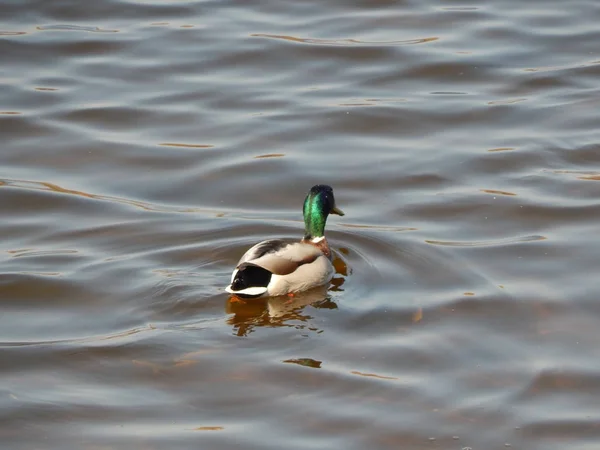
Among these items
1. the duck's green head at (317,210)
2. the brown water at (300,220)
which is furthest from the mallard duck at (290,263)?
the brown water at (300,220)

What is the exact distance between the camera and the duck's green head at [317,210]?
30.8ft

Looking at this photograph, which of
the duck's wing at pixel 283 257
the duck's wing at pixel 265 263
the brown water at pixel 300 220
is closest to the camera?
the brown water at pixel 300 220

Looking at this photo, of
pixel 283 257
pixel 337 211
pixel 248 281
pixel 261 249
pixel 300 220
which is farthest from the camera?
pixel 300 220

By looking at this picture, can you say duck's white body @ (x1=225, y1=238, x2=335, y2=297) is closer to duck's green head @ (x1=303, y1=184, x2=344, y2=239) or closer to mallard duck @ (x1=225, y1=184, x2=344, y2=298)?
mallard duck @ (x1=225, y1=184, x2=344, y2=298)

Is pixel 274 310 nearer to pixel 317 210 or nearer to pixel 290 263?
pixel 290 263

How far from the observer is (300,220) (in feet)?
33.0

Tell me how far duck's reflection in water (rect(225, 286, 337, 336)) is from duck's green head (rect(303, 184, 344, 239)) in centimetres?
68

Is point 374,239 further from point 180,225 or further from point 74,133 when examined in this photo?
point 74,133

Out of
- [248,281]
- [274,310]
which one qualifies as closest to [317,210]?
[274,310]

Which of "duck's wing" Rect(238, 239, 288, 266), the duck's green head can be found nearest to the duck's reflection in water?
"duck's wing" Rect(238, 239, 288, 266)

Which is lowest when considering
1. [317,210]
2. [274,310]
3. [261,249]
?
[274,310]

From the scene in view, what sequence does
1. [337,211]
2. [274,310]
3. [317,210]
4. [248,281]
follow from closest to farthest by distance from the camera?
[248,281] → [274,310] → [317,210] → [337,211]

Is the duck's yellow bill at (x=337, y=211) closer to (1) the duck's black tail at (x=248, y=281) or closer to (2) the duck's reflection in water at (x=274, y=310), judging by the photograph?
→ (2) the duck's reflection in water at (x=274, y=310)

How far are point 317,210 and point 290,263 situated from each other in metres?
0.80
